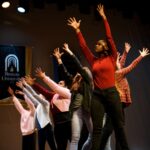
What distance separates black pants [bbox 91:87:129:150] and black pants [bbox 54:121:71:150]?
1.19m

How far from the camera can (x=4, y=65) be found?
22.6 ft

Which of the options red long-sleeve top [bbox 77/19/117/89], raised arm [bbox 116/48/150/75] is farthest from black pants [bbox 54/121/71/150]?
red long-sleeve top [bbox 77/19/117/89]

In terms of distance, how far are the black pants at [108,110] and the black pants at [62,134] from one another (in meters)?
1.19

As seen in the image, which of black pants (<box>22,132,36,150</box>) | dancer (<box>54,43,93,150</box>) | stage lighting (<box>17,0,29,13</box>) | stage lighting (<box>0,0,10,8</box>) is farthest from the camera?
stage lighting (<box>17,0,29,13</box>)

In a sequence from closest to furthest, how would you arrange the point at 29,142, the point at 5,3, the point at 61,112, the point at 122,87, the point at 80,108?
1. the point at 80,108
2. the point at 122,87
3. the point at 61,112
4. the point at 29,142
5. the point at 5,3

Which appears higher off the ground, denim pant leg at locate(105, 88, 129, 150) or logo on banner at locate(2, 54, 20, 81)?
logo on banner at locate(2, 54, 20, 81)

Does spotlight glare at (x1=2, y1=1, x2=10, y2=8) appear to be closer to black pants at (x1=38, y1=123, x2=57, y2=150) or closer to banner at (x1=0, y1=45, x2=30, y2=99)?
banner at (x1=0, y1=45, x2=30, y2=99)

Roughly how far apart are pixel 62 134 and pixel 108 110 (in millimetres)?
1332

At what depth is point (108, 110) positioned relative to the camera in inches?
146

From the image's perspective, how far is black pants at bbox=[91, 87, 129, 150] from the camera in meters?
3.61

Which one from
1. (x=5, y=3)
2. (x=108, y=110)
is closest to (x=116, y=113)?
(x=108, y=110)

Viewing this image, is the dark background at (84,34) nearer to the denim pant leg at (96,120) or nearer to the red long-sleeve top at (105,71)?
the red long-sleeve top at (105,71)

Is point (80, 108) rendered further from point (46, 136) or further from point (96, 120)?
point (46, 136)

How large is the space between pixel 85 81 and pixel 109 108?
25.9 inches
